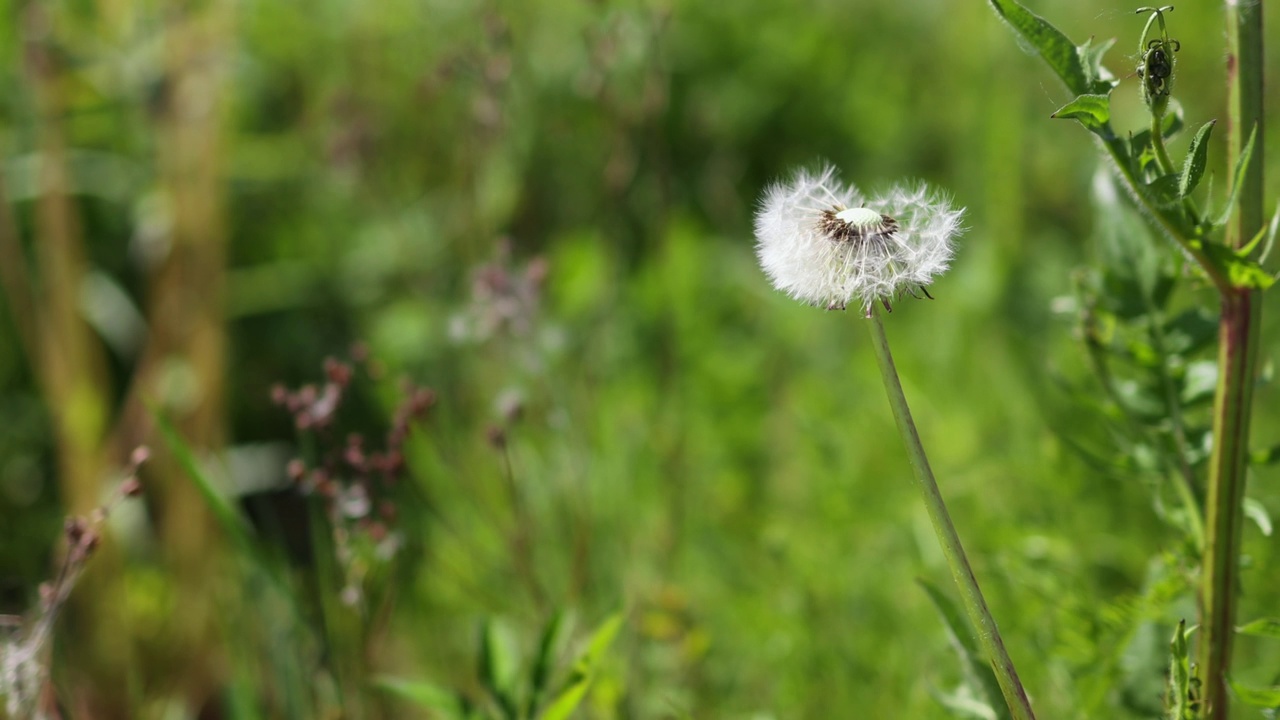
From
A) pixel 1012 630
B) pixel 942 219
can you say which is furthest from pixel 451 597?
pixel 942 219

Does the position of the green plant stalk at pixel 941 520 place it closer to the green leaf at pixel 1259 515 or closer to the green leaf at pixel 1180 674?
the green leaf at pixel 1180 674

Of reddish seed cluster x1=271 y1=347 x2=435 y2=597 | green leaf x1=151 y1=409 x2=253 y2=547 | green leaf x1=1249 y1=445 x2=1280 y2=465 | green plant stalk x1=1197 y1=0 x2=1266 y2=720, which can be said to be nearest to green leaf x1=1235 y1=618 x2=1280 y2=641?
green plant stalk x1=1197 y1=0 x2=1266 y2=720

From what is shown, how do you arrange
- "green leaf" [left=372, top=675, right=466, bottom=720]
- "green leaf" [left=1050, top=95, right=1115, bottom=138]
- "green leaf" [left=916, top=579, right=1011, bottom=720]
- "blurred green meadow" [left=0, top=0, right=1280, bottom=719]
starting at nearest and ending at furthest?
"green leaf" [left=1050, top=95, right=1115, bottom=138] < "green leaf" [left=916, top=579, right=1011, bottom=720] < "green leaf" [left=372, top=675, right=466, bottom=720] < "blurred green meadow" [left=0, top=0, right=1280, bottom=719]

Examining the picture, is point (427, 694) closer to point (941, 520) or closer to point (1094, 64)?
point (941, 520)

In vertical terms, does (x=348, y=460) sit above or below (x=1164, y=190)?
below

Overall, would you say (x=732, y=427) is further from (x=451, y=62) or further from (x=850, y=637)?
(x=451, y=62)

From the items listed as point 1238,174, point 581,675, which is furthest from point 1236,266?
point 581,675

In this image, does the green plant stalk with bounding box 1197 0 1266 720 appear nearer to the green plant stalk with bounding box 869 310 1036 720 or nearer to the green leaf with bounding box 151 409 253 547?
the green plant stalk with bounding box 869 310 1036 720

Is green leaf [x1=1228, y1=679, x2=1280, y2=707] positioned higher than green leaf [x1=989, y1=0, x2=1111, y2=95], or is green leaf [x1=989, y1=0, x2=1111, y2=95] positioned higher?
green leaf [x1=989, y1=0, x2=1111, y2=95]
